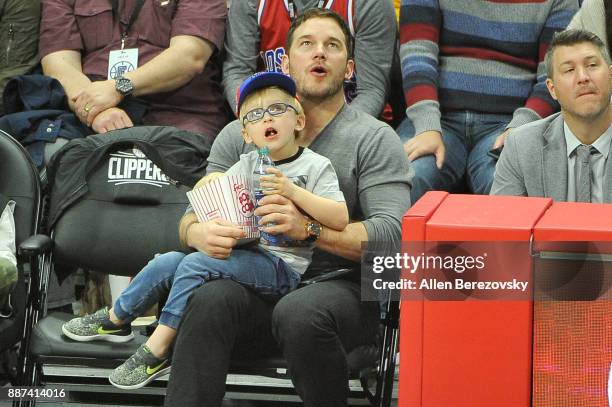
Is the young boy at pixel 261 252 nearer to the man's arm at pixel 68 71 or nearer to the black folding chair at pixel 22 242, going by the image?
the black folding chair at pixel 22 242

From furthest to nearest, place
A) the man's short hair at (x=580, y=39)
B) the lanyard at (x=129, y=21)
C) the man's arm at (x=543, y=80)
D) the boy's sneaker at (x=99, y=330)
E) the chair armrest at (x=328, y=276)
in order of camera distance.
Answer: the lanyard at (x=129, y=21), the man's arm at (x=543, y=80), the man's short hair at (x=580, y=39), the boy's sneaker at (x=99, y=330), the chair armrest at (x=328, y=276)

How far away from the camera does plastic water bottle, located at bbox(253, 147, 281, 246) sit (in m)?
2.84

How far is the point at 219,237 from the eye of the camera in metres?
2.84

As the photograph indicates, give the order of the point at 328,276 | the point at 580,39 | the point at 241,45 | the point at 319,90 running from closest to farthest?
the point at 328,276 < the point at 319,90 < the point at 580,39 < the point at 241,45

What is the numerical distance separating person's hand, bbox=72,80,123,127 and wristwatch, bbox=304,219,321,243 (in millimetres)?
1520

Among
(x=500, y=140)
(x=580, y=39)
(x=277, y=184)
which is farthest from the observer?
(x=500, y=140)

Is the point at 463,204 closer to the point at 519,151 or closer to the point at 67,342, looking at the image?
Result: the point at 519,151

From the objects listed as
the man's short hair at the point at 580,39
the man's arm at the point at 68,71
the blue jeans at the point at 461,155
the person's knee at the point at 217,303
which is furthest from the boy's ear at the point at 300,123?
the man's arm at the point at 68,71

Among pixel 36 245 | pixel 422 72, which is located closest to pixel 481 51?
pixel 422 72

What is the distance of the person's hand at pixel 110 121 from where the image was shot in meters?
4.03

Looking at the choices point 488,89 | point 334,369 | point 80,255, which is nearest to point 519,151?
point 488,89

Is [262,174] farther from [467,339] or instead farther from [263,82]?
[467,339]

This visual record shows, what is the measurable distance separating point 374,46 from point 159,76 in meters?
0.91

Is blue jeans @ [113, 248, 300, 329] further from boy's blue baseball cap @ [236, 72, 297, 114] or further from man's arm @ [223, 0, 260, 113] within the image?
man's arm @ [223, 0, 260, 113]
